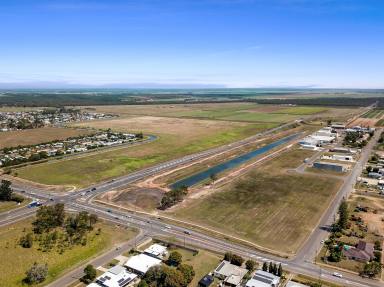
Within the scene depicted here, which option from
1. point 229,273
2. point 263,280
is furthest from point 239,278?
point 263,280

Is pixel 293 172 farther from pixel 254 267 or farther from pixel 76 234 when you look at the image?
pixel 76 234

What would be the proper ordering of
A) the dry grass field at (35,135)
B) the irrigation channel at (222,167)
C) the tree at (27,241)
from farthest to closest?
the dry grass field at (35,135) < the irrigation channel at (222,167) < the tree at (27,241)

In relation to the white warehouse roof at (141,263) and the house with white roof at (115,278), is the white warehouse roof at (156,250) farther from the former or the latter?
the house with white roof at (115,278)

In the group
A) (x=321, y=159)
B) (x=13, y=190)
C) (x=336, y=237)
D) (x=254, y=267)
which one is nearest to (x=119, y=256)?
(x=254, y=267)

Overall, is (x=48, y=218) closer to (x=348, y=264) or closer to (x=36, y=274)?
(x=36, y=274)

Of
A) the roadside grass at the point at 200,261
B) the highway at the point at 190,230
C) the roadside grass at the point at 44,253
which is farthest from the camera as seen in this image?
the highway at the point at 190,230

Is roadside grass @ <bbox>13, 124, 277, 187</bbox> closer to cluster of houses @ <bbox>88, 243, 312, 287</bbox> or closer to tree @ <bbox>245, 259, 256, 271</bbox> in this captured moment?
cluster of houses @ <bbox>88, 243, 312, 287</bbox>

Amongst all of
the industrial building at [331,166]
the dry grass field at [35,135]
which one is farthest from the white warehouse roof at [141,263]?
the dry grass field at [35,135]
